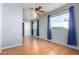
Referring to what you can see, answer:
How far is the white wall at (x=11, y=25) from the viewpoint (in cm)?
190

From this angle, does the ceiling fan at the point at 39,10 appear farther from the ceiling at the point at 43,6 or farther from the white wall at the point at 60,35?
the white wall at the point at 60,35

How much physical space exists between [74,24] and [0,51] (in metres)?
1.54

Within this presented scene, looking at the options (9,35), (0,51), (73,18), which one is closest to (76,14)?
(73,18)

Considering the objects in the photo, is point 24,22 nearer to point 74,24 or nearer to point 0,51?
point 0,51

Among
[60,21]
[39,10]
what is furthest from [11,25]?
[60,21]

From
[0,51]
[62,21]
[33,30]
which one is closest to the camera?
Answer: [0,51]

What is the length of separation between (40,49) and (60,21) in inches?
27.9

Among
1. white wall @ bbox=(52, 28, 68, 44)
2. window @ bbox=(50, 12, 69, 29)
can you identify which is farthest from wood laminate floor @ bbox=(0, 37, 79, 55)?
window @ bbox=(50, 12, 69, 29)

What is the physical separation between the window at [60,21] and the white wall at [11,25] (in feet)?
2.28

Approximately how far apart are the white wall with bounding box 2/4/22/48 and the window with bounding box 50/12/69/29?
0.70 meters

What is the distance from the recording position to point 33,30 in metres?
2.19

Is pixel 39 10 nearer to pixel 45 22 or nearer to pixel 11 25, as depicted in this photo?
pixel 45 22

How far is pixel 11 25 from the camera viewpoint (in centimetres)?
194

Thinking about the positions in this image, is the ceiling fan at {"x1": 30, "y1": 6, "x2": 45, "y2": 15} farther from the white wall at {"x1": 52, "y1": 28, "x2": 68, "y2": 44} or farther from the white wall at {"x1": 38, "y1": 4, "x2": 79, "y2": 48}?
the white wall at {"x1": 52, "y1": 28, "x2": 68, "y2": 44}
